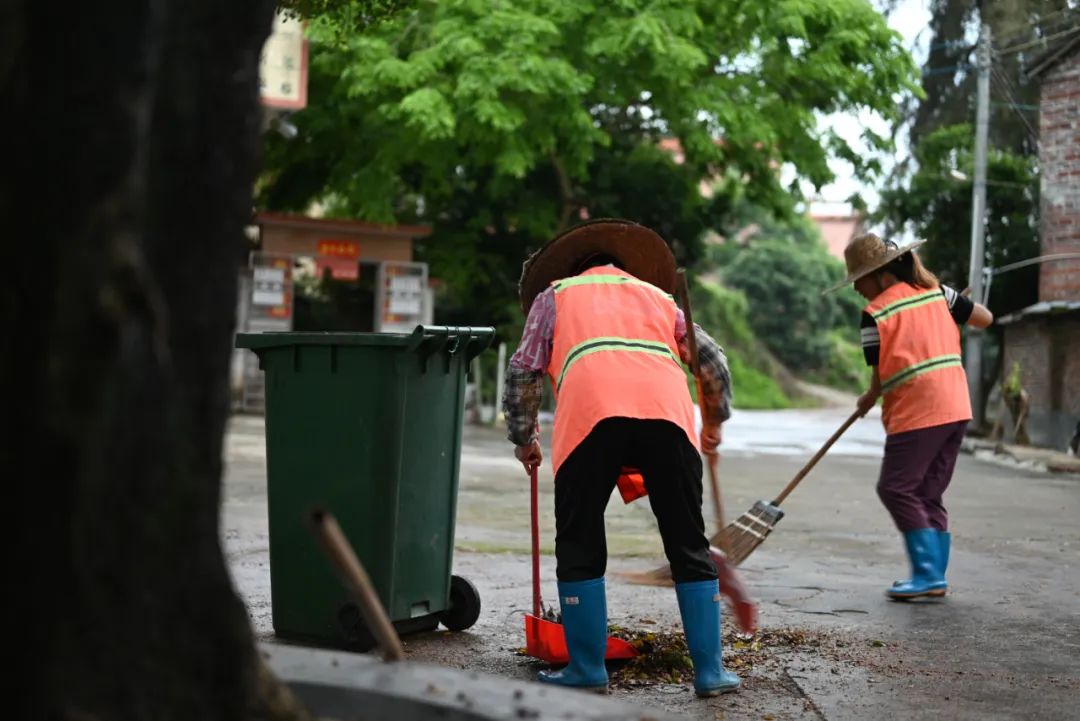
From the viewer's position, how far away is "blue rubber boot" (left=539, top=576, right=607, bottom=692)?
4582mm

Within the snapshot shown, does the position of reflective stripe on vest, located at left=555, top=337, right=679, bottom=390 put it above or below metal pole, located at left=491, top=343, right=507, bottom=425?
above

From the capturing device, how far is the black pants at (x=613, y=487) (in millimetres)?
4535

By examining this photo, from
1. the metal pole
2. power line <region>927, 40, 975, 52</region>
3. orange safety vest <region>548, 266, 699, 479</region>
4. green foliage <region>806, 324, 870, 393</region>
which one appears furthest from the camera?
green foliage <region>806, 324, 870, 393</region>

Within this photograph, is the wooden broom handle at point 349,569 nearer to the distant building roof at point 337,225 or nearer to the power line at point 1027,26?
the distant building roof at point 337,225

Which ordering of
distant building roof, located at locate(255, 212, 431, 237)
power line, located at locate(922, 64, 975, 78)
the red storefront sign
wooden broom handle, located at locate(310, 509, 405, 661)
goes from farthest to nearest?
power line, located at locate(922, 64, 975, 78) → the red storefront sign → distant building roof, located at locate(255, 212, 431, 237) → wooden broom handle, located at locate(310, 509, 405, 661)

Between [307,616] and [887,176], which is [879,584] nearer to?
[307,616]

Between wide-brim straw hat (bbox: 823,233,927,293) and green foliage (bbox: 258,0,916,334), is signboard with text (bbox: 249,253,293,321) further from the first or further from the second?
wide-brim straw hat (bbox: 823,233,927,293)

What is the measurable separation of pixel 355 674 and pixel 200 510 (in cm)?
56

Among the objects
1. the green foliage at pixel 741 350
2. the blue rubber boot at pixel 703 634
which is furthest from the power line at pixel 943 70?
the blue rubber boot at pixel 703 634

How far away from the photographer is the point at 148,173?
6.67ft

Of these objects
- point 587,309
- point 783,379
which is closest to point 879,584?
point 587,309

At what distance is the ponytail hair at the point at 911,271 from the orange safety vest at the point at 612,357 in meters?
2.55

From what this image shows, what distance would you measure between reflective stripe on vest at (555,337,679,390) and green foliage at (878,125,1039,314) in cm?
2286

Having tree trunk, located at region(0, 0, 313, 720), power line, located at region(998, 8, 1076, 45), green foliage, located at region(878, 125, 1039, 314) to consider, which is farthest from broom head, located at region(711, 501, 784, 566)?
green foliage, located at region(878, 125, 1039, 314)
